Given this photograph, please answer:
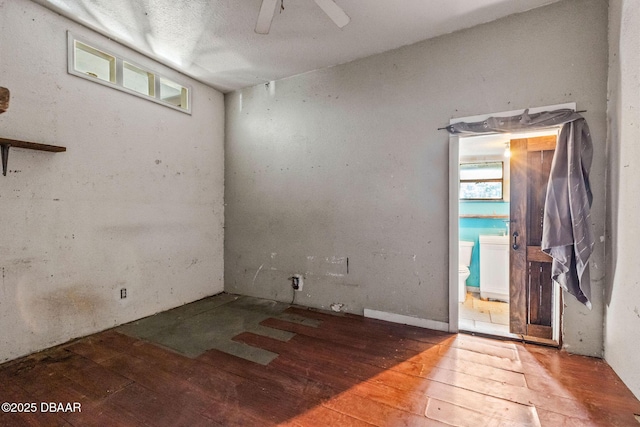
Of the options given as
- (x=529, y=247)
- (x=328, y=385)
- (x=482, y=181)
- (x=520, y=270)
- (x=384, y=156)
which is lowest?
(x=328, y=385)

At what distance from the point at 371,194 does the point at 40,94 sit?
2.99 metres

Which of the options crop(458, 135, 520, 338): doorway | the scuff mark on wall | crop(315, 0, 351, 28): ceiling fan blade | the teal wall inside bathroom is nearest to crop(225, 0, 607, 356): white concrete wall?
the scuff mark on wall

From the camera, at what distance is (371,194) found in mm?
2969

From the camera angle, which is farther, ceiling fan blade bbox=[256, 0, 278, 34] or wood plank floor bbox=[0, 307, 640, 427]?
ceiling fan blade bbox=[256, 0, 278, 34]

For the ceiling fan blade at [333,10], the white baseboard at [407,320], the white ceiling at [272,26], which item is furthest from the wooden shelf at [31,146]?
the white baseboard at [407,320]

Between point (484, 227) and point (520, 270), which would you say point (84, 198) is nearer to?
point (520, 270)

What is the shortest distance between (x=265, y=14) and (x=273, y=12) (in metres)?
0.06

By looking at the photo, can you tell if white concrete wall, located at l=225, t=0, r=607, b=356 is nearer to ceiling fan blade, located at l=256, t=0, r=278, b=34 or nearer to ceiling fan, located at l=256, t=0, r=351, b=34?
ceiling fan, located at l=256, t=0, r=351, b=34

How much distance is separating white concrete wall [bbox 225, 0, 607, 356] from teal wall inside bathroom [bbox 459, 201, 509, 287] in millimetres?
1874

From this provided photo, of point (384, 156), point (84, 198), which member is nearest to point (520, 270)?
point (384, 156)

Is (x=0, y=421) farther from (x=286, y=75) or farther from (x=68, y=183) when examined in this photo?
(x=286, y=75)

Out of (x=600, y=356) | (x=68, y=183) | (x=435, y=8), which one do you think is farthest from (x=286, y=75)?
(x=600, y=356)

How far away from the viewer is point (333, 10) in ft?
6.19

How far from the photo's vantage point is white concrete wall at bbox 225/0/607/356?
7.14 ft
